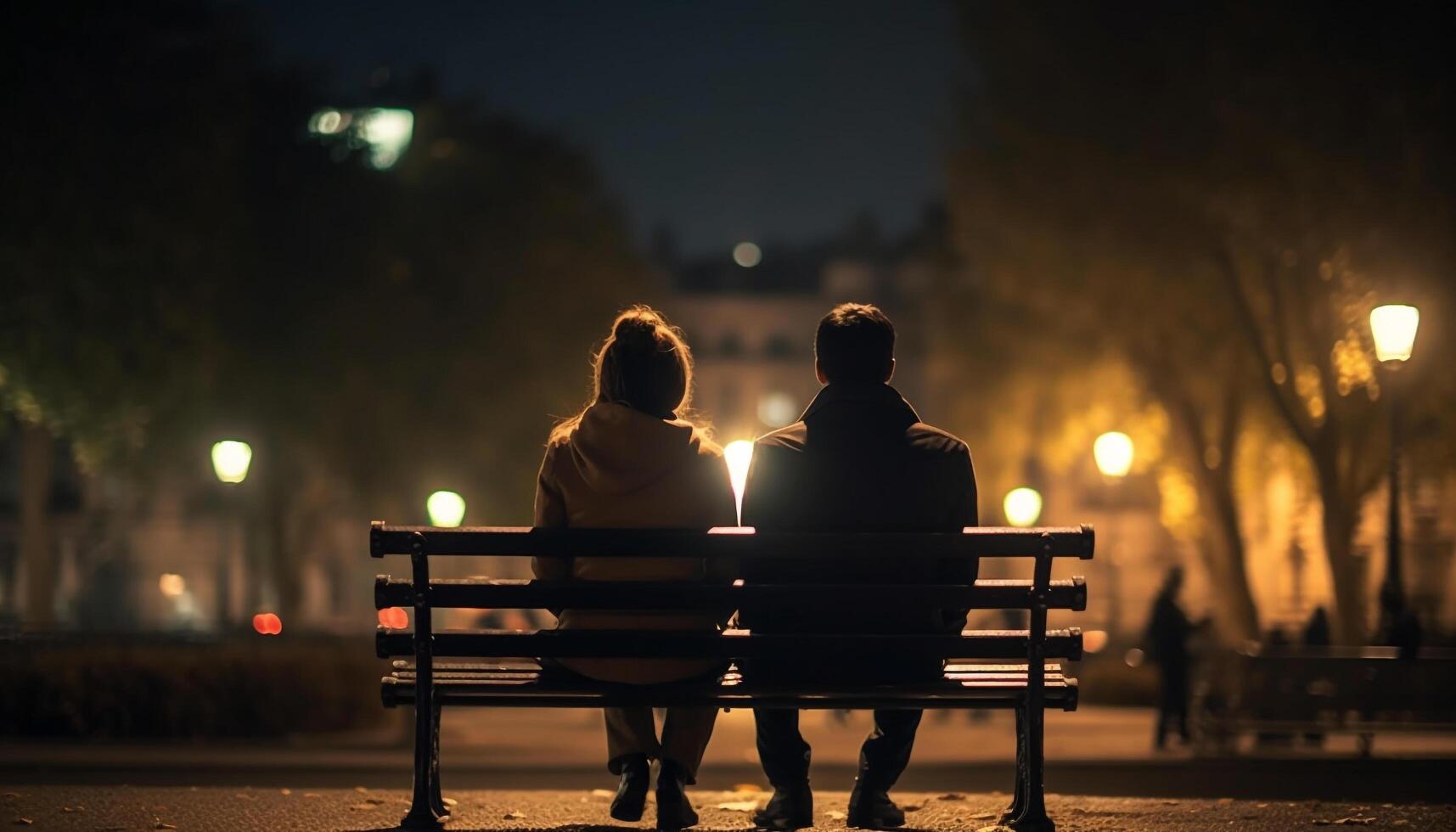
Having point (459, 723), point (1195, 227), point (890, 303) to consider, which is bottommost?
point (459, 723)

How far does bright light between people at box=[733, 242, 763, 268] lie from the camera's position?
112 meters

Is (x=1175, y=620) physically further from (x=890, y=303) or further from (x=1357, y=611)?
(x=890, y=303)

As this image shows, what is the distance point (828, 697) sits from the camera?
6.67 metres

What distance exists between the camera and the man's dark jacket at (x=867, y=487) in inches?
275

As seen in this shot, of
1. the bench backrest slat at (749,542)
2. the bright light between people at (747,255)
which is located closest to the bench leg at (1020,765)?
the bench backrest slat at (749,542)

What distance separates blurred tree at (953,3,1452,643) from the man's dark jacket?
19.9 m

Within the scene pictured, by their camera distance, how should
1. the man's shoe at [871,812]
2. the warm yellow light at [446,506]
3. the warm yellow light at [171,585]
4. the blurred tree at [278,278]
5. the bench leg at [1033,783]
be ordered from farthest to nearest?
the warm yellow light at [171,585], the blurred tree at [278,278], the warm yellow light at [446,506], the man's shoe at [871,812], the bench leg at [1033,783]

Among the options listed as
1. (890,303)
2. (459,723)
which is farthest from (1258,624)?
(890,303)

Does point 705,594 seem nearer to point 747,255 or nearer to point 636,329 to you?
point 636,329

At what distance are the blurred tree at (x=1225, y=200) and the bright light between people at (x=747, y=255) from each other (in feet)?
255

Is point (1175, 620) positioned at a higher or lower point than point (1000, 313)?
lower

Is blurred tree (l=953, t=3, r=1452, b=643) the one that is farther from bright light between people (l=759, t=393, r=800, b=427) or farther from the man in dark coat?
bright light between people (l=759, t=393, r=800, b=427)

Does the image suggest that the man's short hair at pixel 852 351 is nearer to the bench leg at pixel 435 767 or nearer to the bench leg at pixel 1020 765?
the bench leg at pixel 1020 765

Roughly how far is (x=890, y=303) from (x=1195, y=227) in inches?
2893
